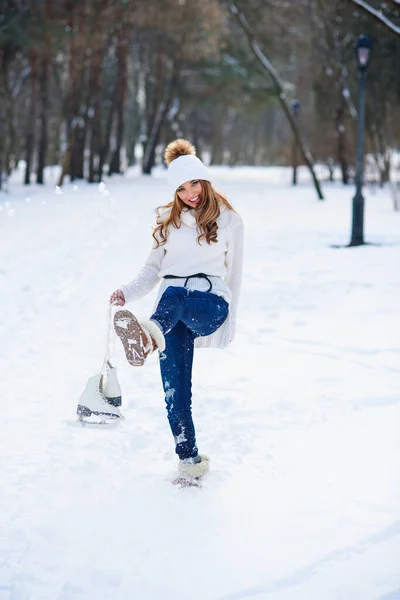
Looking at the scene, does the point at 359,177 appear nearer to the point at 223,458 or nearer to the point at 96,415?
the point at 223,458

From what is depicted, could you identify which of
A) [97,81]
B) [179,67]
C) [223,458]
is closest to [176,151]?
[223,458]

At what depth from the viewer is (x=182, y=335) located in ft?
13.1

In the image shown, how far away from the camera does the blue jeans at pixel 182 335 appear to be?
378 cm

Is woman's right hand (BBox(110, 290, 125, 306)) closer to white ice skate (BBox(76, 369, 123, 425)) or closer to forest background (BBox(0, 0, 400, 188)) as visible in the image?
white ice skate (BBox(76, 369, 123, 425))

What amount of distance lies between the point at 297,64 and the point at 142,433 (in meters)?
39.9

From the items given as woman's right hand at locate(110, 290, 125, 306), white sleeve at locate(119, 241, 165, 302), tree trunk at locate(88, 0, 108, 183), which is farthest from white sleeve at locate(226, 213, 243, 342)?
tree trunk at locate(88, 0, 108, 183)

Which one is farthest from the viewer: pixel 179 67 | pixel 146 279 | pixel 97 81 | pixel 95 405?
pixel 179 67

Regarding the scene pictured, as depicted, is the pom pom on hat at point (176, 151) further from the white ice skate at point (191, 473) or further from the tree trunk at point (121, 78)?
the tree trunk at point (121, 78)

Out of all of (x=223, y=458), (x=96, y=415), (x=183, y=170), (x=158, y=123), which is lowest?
(x=223, y=458)

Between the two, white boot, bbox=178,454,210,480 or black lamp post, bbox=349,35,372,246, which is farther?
black lamp post, bbox=349,35,372,246

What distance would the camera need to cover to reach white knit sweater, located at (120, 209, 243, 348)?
→ 4008 mm

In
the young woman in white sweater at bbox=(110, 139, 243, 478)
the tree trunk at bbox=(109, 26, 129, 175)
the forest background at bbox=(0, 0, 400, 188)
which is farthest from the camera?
the tree trunk at bbox=(109, 26, 129, 175)

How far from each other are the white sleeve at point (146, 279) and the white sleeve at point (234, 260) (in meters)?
0.37

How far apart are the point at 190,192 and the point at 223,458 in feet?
5.44
